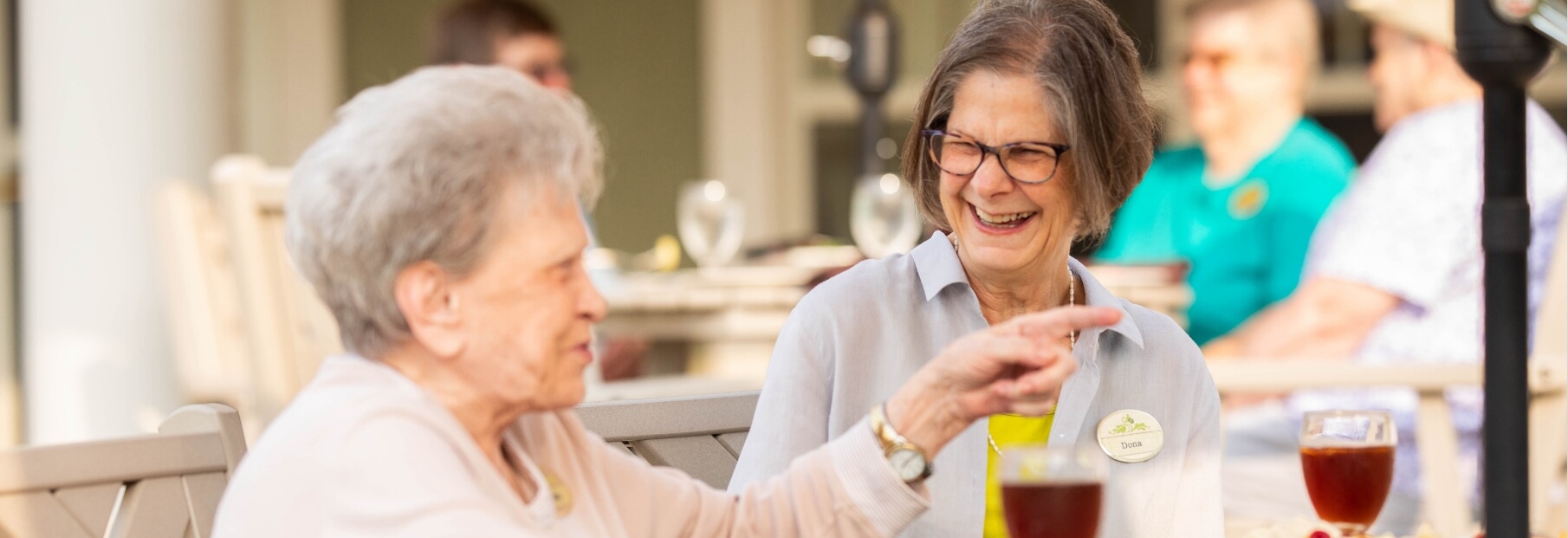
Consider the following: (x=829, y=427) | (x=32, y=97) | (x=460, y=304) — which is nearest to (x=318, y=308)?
(x=32, y=97)

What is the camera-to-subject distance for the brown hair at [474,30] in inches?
159

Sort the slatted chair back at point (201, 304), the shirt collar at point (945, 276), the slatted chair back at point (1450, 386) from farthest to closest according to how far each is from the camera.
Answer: the slatted chair back at point (201, 304), the slatted chair back at point (1450, 386), the shirt collar at point (945, 276)

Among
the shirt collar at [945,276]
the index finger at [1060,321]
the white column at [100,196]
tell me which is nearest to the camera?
the index finger at [1060,321]

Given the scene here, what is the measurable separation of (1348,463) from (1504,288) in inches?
27.2

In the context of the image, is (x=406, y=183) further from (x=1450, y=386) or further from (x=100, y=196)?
(x=100, y=196)

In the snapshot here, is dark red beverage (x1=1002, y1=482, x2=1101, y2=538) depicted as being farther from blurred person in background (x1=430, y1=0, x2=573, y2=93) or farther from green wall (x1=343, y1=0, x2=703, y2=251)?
green wall (x1=343, y1=0, x2=703, y2=251)

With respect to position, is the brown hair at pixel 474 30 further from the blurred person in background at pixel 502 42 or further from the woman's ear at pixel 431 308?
the woman's ear at pixel 431 308

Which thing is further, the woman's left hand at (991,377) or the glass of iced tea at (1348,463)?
the glass of iced tea at (1348,463)

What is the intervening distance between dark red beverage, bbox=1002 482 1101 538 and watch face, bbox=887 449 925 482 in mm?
73

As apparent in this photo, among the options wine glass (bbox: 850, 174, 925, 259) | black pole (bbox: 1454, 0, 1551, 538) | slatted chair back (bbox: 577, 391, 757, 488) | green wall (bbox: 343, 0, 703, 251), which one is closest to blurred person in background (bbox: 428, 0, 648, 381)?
wine glass (bbox: 850, 174, 925, 259)

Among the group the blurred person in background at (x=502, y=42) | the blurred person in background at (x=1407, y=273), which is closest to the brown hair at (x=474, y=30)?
the blurred person in background at (x=502, y=42)

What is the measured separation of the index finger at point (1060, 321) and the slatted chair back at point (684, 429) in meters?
0.56

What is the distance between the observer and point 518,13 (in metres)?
4.12

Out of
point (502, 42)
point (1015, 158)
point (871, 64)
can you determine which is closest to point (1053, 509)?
point (1015, 158)
